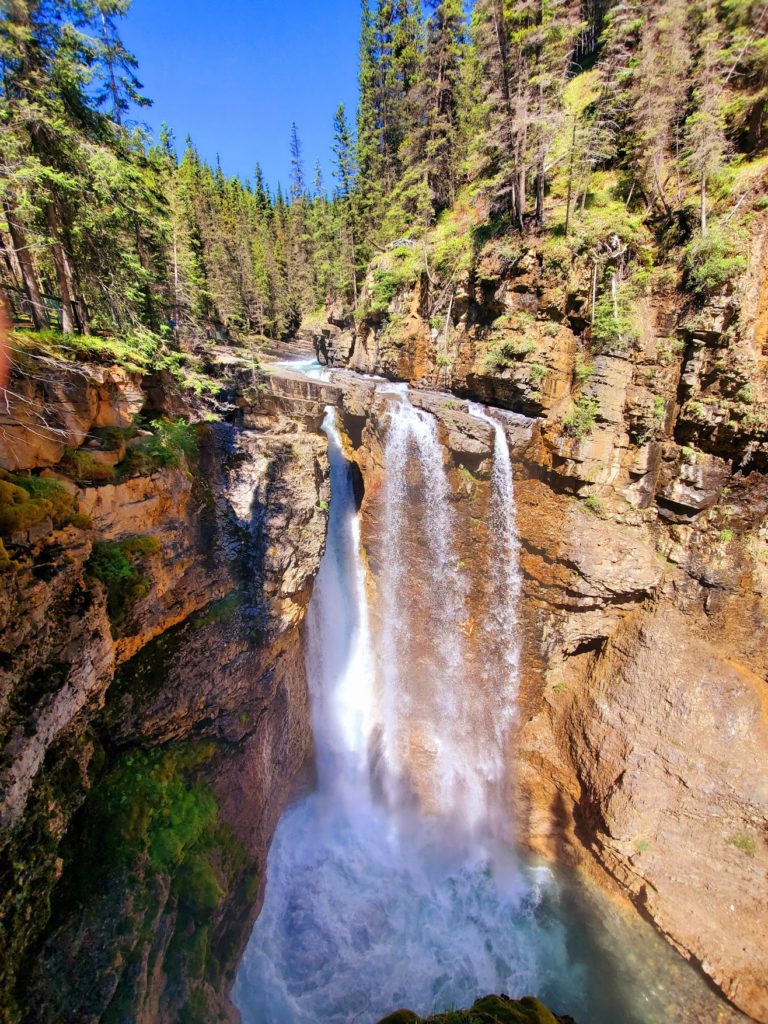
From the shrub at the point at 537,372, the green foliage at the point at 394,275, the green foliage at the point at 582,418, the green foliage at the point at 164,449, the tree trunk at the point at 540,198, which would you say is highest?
the tree trunk at the point at 540,198

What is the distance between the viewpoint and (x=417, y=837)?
13727 millimetres

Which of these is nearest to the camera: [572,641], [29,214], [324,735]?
[29,214]

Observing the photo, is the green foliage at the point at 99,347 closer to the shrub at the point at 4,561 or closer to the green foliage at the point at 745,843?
the shrub at the point at 4,561

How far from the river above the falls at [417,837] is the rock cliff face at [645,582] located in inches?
32.6

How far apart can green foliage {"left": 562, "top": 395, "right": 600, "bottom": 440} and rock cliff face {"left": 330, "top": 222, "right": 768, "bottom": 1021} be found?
0.18 ft

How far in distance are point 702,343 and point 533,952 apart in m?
17.4

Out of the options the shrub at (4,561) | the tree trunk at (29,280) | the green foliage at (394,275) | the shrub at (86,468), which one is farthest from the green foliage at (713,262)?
the shrub at (4,561)

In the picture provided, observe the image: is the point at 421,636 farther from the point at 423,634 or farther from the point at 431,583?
the point at 431,583

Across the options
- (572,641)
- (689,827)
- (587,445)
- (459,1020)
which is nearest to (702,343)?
(587,445)

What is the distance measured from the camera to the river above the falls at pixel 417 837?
10.4 m

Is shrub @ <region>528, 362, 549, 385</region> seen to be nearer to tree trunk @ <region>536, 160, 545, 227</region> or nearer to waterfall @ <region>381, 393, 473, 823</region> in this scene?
waterfall @ <region>381, 393, 473, 823</region>

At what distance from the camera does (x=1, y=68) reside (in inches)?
315

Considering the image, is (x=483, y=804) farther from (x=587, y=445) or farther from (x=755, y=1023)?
(x=587, y=445)

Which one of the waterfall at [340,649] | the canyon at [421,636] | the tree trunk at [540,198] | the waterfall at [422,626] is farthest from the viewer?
the waterfall at [340,649]
